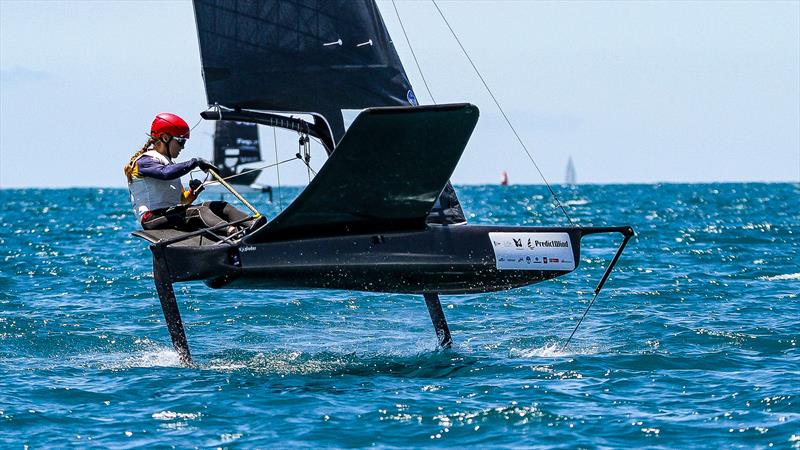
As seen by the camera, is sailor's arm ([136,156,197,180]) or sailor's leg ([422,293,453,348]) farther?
sailor's leg ([422,293,453,348])

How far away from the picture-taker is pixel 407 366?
856 cm

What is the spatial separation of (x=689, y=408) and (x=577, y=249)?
187cm

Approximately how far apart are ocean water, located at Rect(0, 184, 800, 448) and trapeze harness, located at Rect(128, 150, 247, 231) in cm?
102

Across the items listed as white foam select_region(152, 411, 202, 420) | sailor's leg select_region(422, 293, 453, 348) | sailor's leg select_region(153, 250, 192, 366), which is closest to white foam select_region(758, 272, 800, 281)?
sailor's leg select_region(422, 293, 453, 348)

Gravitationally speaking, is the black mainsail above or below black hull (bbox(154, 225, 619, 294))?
above

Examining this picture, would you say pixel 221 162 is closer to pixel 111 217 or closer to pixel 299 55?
pixel 111 217

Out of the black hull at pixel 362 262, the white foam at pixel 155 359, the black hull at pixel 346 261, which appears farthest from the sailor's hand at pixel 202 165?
the white foam at pixel 155 359

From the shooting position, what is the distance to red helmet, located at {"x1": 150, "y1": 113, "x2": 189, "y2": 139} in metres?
8.70

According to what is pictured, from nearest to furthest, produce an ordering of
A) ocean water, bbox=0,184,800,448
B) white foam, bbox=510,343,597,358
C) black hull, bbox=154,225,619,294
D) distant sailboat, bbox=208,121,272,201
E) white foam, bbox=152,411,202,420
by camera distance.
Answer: ocean water, bbox=0,184,800,448 → white foam, bbox=152,411,202,420 → black hull, bbox=154,225,619,294 → white foam, bbox=510,343,597,358 → distant sailboat, bbox=208,121,272,201

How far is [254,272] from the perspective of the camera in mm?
8203

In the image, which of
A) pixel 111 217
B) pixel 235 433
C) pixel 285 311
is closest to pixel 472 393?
pixel 235 433

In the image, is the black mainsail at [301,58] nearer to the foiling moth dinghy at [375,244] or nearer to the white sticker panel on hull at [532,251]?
the foiling moth dinghy at [375,244]

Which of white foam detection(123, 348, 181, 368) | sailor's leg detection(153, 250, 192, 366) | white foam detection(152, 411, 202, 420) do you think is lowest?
white foam detection(152, 411, 202, 420)

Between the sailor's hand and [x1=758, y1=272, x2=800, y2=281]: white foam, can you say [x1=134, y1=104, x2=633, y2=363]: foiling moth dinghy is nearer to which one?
the sailor's hand
